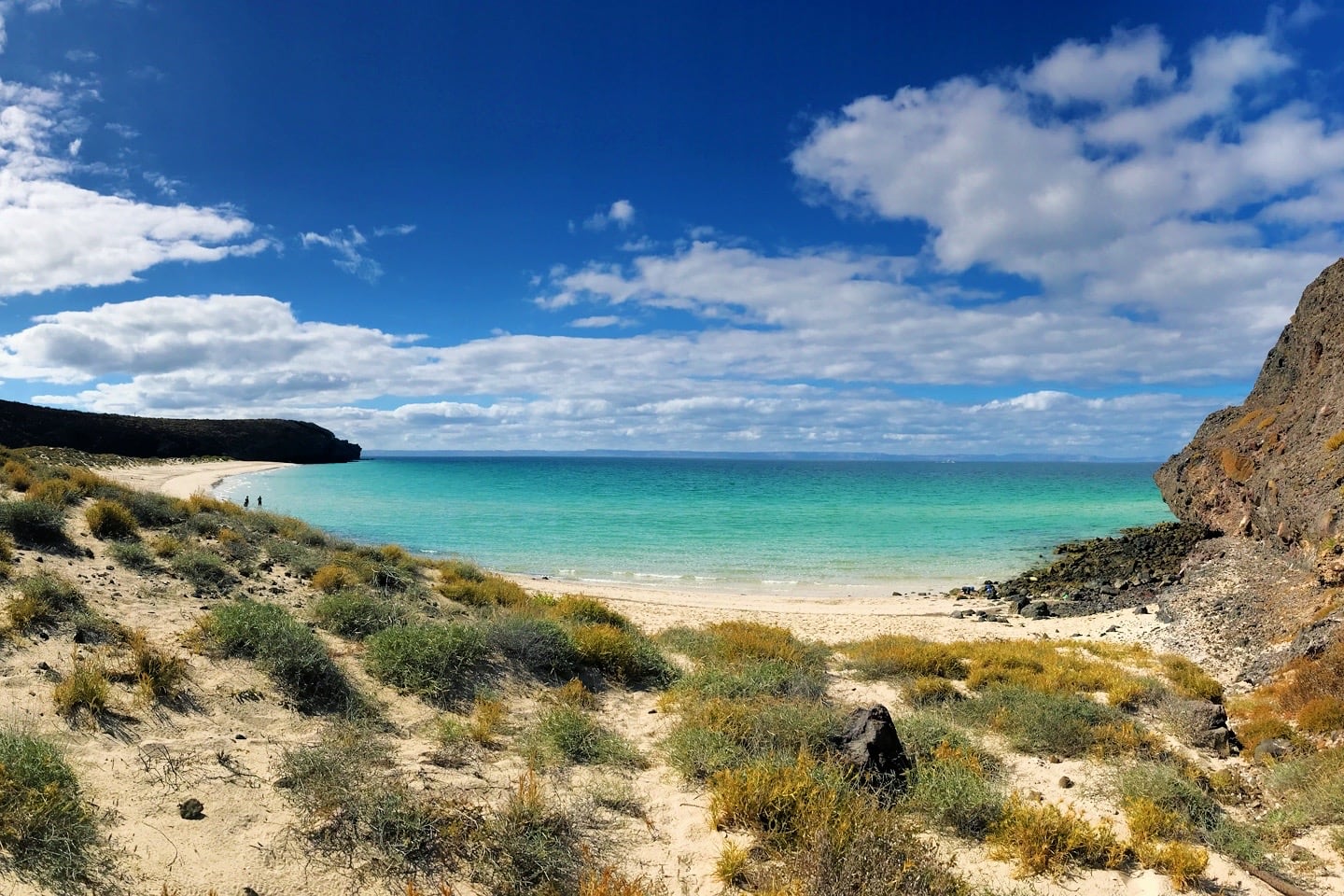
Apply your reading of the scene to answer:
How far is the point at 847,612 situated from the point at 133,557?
709 inches

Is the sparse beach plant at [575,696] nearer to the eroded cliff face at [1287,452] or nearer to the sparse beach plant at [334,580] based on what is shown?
the sparse beach plant at [334,580]

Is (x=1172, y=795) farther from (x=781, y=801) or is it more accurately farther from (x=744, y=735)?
(x=744, y=735)

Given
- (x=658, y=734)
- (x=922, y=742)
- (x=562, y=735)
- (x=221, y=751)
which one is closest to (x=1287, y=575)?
(x=922, y=742)

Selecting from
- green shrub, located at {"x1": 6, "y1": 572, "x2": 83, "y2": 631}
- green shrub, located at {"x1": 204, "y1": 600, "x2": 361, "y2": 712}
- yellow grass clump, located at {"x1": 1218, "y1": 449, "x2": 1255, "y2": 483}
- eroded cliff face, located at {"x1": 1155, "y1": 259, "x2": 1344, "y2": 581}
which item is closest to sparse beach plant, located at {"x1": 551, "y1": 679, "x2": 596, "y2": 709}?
green shrub, located at {"x1": 204, "y1": 600, "x2": 361, "y2": 712}

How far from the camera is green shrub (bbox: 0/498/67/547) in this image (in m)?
11.1

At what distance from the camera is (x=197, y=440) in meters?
108

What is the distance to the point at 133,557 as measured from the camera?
11.4 metres

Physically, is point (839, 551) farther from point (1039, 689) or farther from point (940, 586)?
point (1039, 689)

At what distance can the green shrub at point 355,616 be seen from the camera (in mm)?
10383

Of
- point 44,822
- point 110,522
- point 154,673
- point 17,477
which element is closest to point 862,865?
point 44,822

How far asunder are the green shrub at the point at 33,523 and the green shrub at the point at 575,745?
9886 millimetres

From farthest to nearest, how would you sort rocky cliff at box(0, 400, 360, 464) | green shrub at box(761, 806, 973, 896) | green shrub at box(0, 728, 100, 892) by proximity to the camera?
rocky cliff at box(0, 400, 360, 464)
green shrub at box(761, 806, 973, 896)
green shrub at box(0, 728, 100, 892)

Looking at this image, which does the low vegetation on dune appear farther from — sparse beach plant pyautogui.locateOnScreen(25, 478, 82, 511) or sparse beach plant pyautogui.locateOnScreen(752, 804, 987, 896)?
sparse beach plant pyautogui.locateOnScreen(25, 478, 82, 511)

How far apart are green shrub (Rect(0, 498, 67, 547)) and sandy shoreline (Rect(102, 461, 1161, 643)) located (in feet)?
36.1
